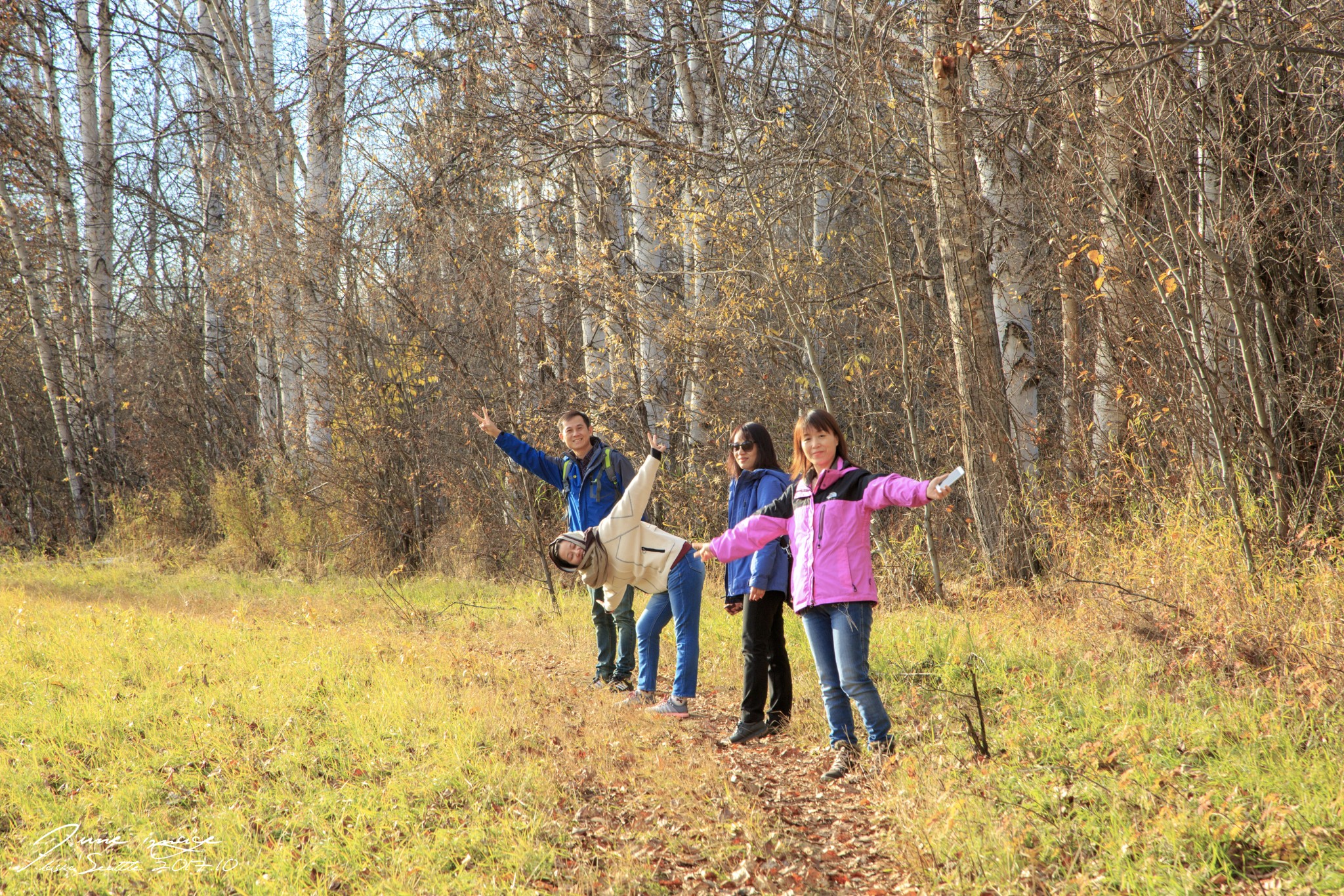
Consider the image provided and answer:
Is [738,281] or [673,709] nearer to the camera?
[673,709]

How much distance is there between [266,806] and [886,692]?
371 cm

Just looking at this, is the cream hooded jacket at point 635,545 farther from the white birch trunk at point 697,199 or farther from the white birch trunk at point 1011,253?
the white birch trunk at point 1011,253

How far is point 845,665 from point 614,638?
252 cm

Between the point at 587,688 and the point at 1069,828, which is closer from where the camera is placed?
the point at 1069,828

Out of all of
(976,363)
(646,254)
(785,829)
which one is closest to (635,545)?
(785,829)

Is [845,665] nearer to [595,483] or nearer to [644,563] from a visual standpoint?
[644,563]

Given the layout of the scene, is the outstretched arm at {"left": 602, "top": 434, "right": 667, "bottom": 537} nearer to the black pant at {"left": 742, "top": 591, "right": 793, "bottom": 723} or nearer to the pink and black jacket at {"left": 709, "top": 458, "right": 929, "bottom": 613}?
the black pant at {"left": 742, "top": 591, "right": 793, "bottom": 723}

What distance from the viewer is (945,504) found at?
30.8 ft

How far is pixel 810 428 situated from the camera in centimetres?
484

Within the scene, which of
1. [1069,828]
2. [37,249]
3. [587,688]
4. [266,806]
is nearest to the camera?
[1069,828]

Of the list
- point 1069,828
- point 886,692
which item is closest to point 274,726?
point 886,692

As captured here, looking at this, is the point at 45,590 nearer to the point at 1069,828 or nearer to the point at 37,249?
the point at 37,249

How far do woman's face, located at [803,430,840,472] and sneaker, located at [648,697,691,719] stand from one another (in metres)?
1.95

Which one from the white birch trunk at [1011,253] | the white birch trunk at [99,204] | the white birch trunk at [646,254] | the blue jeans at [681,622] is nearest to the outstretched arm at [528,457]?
the blue jeans at [681,622]
